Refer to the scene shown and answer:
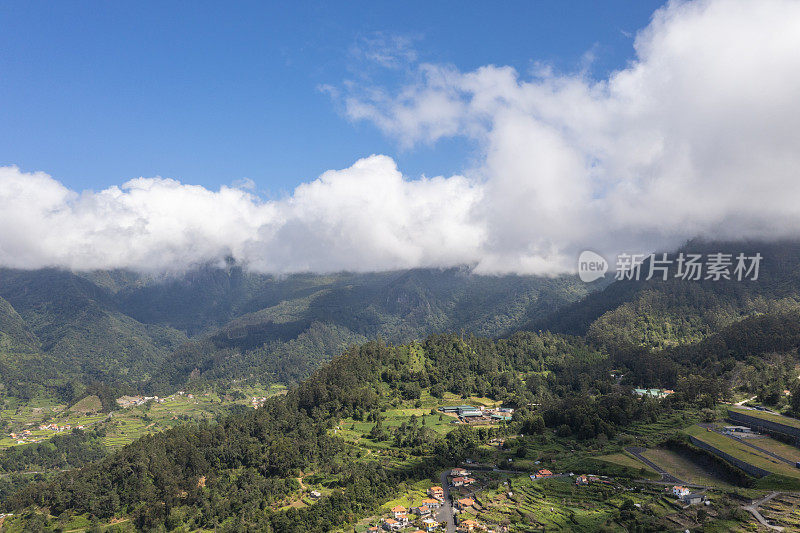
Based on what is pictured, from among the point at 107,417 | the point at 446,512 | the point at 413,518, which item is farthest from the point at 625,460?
the point at 107,417

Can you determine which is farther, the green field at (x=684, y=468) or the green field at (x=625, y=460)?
the green field at (x=625, y=460)

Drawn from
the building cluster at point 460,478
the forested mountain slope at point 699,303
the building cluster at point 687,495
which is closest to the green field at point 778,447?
the building cluster at point 687,495

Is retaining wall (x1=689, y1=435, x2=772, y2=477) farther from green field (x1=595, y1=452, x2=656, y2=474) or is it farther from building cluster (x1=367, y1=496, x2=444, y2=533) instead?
building cluster (x1=367, y1=496, x2=444, y2=533)

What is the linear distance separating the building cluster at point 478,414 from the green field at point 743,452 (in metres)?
38.0

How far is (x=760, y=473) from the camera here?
58.4 meters

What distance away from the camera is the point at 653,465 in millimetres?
68188

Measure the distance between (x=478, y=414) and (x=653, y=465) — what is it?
4296cm

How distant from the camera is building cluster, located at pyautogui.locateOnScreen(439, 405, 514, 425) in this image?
4104 inches

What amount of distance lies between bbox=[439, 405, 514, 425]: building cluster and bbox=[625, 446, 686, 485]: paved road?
3081 cm

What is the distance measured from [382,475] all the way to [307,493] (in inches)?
438

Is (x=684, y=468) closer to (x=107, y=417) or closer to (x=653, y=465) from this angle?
(x=653, y=465)

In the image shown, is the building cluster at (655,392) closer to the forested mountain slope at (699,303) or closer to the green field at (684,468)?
the green field at (684,468)

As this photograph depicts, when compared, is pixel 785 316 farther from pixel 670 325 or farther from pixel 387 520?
pixel 387 520

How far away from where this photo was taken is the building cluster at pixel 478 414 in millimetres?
104250
